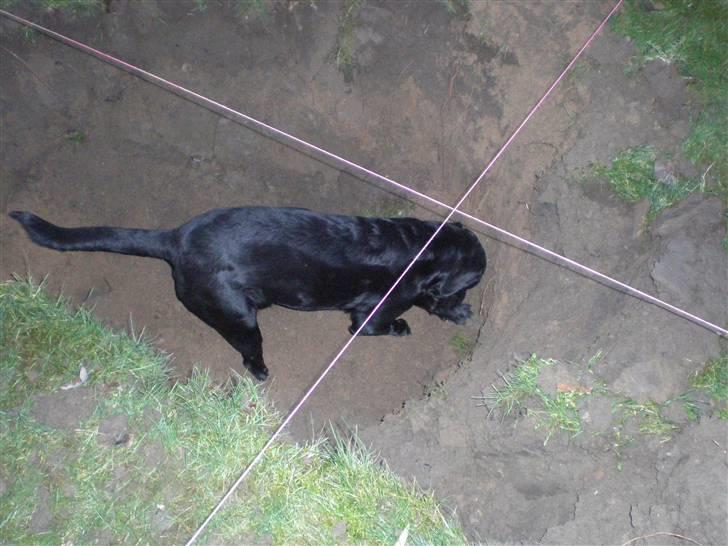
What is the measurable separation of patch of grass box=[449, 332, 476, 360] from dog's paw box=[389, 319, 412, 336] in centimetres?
34

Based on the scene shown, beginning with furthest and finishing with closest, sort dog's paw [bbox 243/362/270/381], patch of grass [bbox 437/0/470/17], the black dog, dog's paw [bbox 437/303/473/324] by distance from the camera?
patch of grass [bbox 437/0/470/17] < dog's paw [bbox 437/303/473/324] < dog's paw [bbox 243/362/270/381] < the black dog

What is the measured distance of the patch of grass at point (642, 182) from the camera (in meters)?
3.87

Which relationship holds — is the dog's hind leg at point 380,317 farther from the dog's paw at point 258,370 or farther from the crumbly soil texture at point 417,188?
the dog's paw at point 258,370

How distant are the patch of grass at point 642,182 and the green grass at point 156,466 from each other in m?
2.29

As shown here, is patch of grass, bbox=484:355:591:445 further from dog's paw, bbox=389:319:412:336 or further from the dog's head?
dog's paw, bbox=389:319:412:336

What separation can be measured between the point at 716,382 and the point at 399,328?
1.95 m

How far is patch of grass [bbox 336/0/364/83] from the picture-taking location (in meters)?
4.55

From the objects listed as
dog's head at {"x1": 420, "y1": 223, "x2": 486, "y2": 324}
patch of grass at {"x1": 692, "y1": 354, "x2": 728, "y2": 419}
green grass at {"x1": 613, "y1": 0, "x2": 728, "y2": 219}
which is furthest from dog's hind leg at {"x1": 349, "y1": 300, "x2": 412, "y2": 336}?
green grass at {"x1": 613, "y1": 0, "x2": 728, "y2": 219}

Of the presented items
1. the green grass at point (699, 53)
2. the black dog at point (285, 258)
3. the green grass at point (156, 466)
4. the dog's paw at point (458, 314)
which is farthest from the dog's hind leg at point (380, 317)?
the green grass at point (699, 53)

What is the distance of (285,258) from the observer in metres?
3.50

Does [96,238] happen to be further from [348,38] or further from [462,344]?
[462,344]

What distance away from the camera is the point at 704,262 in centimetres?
368

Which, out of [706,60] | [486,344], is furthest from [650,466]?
[706,60]

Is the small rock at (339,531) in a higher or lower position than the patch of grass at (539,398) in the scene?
lower
